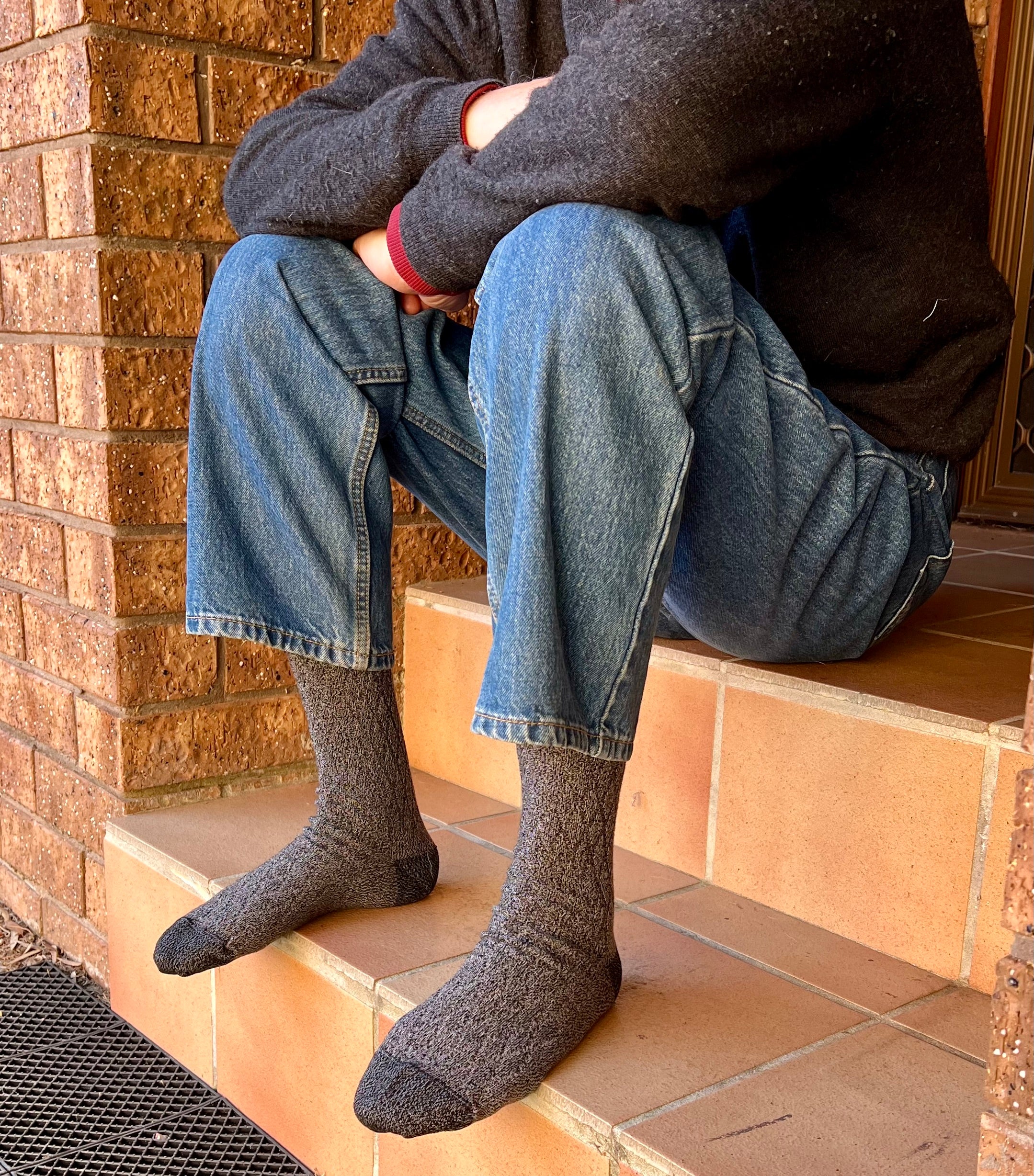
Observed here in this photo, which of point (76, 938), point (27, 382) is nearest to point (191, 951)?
point (76, 938)

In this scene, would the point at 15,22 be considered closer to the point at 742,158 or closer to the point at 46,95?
the point at 46,95

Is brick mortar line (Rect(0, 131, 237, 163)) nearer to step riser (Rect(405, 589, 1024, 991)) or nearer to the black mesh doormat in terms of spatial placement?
step riser (Rect(405, 589, 1024, 991))

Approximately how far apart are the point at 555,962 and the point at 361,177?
0.65 metres

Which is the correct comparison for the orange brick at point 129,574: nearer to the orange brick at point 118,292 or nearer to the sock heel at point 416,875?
the orange brick at point 118,292

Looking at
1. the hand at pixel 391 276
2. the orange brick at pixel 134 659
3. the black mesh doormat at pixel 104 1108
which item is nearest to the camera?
the hand at pixel 391 276

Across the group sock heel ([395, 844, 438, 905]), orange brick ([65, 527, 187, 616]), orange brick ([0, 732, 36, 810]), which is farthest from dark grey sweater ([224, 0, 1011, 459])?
Result: orange brick ([0, 732, 36, 810])

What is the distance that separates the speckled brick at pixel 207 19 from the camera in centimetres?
134

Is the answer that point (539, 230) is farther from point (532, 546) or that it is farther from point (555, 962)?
point (555, 962)

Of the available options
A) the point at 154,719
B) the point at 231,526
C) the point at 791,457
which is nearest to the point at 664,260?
the point at 791,457

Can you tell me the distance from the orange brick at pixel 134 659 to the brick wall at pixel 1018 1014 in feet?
3.64

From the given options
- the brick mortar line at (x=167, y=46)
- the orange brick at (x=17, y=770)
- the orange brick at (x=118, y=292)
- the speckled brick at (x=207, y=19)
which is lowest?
the orange brick at (x=17, y=770)

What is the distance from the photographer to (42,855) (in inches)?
67.1

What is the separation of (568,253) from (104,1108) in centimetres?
100

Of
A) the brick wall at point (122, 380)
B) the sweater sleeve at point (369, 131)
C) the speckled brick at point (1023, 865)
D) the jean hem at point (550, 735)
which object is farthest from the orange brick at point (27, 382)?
the speckled brick at point (1023, 865)
